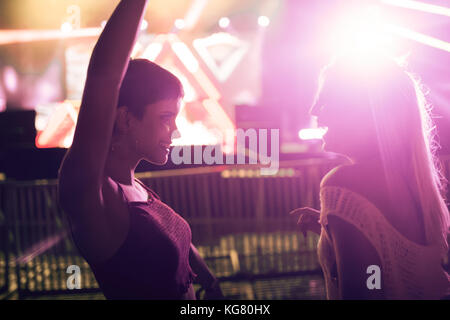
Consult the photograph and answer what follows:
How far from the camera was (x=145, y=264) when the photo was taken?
3.33 ft

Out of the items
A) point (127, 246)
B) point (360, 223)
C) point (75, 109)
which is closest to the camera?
point (127, 246)

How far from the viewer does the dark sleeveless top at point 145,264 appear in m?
1.01

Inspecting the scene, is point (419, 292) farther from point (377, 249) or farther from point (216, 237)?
point (216, 237)

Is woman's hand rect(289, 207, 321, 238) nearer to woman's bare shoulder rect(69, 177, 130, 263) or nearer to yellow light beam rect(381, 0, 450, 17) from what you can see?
A: woman's bare shoulder rect(69, 177, 130, 263)

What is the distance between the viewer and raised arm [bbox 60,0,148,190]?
2.81ft

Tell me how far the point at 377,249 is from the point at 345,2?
13.8ft

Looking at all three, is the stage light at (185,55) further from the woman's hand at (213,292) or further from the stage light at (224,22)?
the woman's hand at (213,292)

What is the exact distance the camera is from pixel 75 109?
5086mm

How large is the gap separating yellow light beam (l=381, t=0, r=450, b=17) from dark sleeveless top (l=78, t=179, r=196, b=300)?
3.22 metres

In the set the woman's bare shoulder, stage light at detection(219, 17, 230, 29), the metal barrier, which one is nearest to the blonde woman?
the woman's bare shoulder

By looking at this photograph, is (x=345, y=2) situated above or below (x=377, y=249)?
above

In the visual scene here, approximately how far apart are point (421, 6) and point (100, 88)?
3385 millimetres

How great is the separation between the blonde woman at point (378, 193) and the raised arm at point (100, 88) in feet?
2.33
